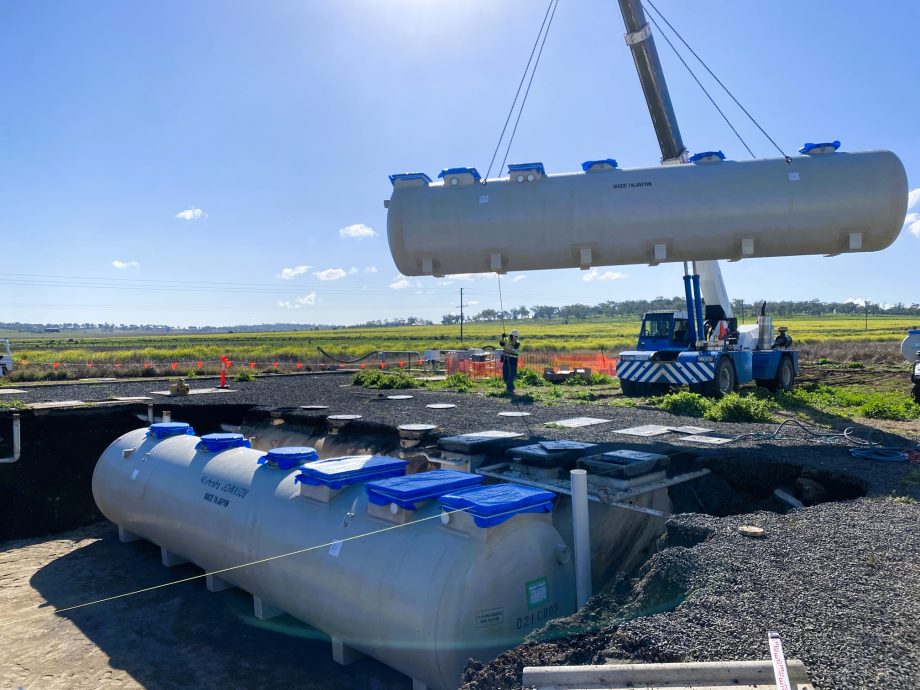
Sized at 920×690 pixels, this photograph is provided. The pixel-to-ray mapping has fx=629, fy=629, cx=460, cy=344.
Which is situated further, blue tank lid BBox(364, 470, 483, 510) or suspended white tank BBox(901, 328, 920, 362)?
suspended white tank BBox(901, 328, 920, 362)

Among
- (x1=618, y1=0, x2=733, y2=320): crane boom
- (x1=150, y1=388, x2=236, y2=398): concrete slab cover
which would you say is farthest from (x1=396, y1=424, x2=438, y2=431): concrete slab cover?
(x1=618, y1=0, x2=733, y2=320): crane boom

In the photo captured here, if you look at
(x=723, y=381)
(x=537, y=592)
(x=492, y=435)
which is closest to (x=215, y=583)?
(x=492, y=435)

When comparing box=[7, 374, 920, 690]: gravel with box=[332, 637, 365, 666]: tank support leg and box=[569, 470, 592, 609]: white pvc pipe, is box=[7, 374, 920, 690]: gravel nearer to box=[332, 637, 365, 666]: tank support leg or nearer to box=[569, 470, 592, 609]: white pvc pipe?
box=[569, 470, 592, 609]: white pvc pipe

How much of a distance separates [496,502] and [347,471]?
181 cm

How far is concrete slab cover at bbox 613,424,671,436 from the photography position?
10250mm

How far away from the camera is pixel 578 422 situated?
11.7 meters

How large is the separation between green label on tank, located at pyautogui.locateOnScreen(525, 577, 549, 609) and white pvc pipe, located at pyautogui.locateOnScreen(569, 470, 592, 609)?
1.24ft

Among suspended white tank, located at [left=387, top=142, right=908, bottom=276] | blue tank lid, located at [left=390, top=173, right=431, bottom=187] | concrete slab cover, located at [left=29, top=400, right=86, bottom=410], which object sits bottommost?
concrete slab cover, located at [left=29, top=400, right=86, bottom=410]

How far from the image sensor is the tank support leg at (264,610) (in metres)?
6.82

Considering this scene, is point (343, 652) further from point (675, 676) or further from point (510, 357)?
point (510, 357)

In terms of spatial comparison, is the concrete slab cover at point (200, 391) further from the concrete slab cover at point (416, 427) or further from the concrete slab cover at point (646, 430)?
the concrete slab cover at point (646, 430)

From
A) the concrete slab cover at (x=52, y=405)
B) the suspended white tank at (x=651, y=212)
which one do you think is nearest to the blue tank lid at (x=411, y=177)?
the suspended white tank at (x=651, y=212)

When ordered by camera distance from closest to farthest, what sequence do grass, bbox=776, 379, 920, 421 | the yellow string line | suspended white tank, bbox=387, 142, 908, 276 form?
the yellow string line → suspended white tank, bbox=387, 142, 908, 276 → grass, bbox=776, 379, 920, 421

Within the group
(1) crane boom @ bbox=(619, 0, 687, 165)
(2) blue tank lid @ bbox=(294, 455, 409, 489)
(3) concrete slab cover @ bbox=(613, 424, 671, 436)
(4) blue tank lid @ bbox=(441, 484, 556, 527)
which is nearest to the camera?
(4) blue tank lid @ bbox=(441, 484, 556, 527)
